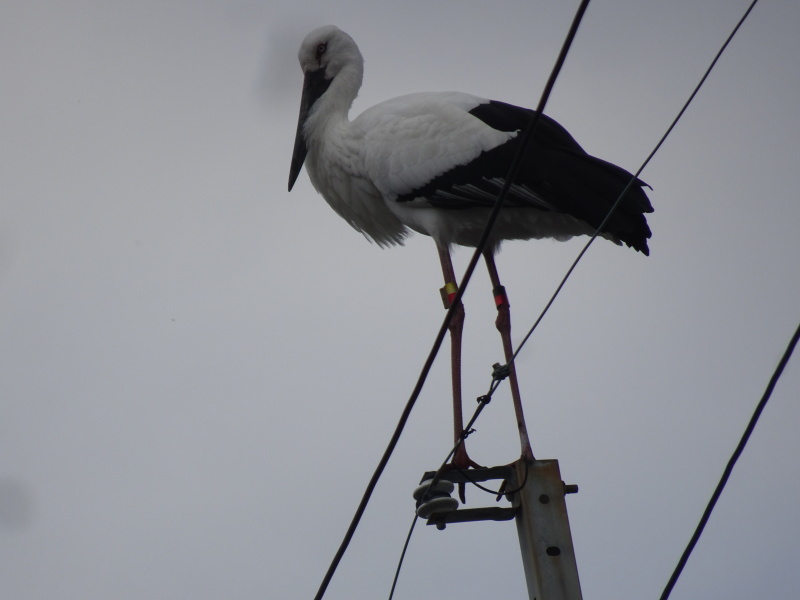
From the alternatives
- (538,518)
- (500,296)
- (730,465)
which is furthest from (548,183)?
(730,465)

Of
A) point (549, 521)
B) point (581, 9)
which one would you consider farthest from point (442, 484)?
point (581, 9)

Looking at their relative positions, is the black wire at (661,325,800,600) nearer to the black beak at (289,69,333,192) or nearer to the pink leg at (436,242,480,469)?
the pink leg at (436,242,480,469)

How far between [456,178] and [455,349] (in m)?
0.86

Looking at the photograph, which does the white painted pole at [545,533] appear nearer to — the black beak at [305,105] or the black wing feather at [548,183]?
the black wing feather at [548,183]

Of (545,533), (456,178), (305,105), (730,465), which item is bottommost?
(730,465)

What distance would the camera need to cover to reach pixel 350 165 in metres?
6.12

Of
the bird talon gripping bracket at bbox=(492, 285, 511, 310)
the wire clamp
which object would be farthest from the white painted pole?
the bird talon gripping bracket at bbox=(492, 285, 511, 310)

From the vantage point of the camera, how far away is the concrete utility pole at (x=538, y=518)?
11.8 feet

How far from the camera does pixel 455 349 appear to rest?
559 cm

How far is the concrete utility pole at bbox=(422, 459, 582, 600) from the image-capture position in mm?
3590

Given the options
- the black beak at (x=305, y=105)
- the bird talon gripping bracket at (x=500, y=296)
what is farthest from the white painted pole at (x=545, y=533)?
the black beak at (x=305, y=105)

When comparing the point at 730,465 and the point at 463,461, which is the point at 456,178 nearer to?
the point at 463,461

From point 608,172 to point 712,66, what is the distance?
2.01 m

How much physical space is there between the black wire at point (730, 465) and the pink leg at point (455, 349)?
219 centimetres
